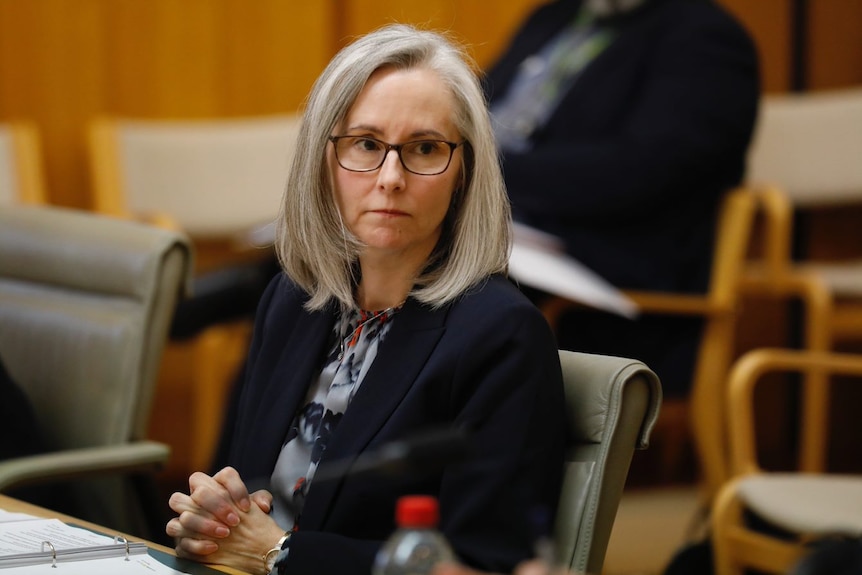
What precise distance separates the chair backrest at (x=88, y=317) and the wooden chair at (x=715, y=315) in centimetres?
136

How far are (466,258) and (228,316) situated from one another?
2181mm

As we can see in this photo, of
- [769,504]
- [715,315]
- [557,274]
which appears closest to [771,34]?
[715,315]

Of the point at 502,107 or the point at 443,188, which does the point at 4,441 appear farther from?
the point at 502,107

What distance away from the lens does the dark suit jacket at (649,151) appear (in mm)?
3223

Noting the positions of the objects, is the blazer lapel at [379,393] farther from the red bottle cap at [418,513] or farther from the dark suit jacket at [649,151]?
the dark suit jacket at [649,151]

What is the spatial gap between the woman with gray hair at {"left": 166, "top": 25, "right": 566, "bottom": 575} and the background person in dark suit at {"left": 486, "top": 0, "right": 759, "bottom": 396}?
164cm

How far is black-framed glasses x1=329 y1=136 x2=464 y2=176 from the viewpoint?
1450 mm

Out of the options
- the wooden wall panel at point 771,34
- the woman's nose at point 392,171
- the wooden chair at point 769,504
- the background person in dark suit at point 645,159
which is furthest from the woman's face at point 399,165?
the wooden wall panel at point 771,34

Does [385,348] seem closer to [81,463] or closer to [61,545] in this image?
[61,545]

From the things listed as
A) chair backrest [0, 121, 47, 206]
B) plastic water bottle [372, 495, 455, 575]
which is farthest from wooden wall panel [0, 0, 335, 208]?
plastic water bottle [372, 495, 455, 575]

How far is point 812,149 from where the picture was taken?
399 cm

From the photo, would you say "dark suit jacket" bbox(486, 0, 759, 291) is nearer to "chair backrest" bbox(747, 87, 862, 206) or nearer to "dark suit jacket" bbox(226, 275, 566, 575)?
"chair backrest" bbox(747, 87, 862, 206)

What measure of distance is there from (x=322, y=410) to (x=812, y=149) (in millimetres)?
2913

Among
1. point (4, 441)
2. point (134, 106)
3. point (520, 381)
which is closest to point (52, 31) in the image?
point (134, 106)
